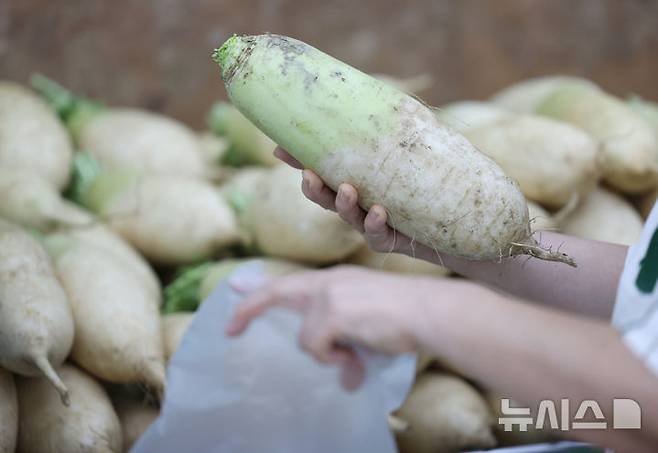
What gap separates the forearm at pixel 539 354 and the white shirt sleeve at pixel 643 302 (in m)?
0.02

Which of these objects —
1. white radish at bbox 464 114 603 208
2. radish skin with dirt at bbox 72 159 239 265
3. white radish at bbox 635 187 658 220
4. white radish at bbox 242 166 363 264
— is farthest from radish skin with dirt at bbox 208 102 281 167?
white radish at bbox 635 187 658 220

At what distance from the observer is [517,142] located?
207cm

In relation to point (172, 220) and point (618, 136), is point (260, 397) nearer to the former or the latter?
point (172, 220)

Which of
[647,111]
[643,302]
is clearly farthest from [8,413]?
[647,111]

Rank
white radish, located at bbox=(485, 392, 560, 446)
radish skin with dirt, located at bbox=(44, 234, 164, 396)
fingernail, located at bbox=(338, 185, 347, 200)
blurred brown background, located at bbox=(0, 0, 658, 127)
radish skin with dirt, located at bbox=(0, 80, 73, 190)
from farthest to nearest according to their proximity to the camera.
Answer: blurred brown background, located at bbox=(0, 0, 658, 127), radish skin with dirt, located at bbox=(0, 80, 73, 190), white radish, located at bbox=(485, 392, 560, 446), radish skin with dirt, located at bbox=(44, 234, 164, 396), fingernail, located at bbox=(338, 185, 347, 200)

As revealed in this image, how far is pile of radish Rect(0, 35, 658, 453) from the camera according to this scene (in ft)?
4.30

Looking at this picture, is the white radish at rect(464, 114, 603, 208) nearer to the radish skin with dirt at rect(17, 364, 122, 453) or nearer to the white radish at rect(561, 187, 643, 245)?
the white radish at rect(561, 187, 643, 245)

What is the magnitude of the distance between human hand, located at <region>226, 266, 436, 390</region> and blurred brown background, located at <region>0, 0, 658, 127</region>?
7.36ft

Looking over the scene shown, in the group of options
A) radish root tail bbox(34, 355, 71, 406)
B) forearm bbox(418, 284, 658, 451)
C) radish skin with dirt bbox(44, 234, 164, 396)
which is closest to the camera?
forearm bbox(418, 284, 658, 451)

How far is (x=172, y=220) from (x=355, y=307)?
129 cm

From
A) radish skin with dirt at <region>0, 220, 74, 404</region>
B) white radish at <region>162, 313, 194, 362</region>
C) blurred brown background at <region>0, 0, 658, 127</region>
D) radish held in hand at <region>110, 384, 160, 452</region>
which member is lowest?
radish held in hand at <region>110, 384, 160, 452</region>

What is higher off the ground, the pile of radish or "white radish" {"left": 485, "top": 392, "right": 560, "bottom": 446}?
the pile of radish

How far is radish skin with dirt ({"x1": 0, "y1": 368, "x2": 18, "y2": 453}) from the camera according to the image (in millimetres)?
1482

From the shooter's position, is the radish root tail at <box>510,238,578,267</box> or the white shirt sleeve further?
the radish root tail at <box>510,238,578,267</box>
